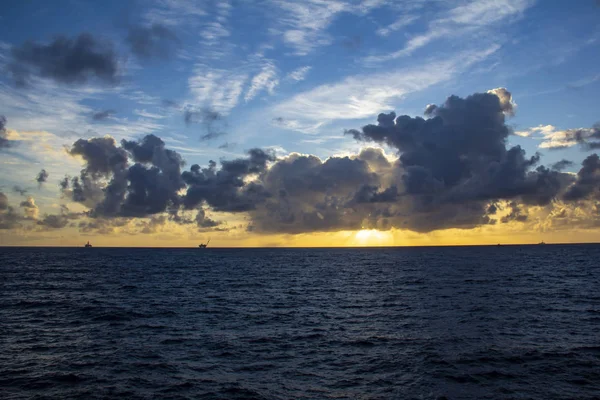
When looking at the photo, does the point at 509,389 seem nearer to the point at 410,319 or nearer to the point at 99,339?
the point at 410,319

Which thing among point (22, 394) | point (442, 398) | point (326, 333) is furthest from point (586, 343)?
point (22, 394)

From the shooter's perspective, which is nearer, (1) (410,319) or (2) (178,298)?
(1) (410,319)

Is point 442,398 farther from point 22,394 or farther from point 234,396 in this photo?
point 22,394

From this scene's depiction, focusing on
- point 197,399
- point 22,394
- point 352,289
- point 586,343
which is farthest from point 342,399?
point 352,289

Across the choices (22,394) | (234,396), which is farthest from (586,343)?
(22,394)

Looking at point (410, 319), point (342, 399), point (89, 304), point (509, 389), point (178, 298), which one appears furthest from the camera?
point (178, 298)

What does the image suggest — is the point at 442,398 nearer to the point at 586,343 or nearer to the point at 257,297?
the point at 586,343

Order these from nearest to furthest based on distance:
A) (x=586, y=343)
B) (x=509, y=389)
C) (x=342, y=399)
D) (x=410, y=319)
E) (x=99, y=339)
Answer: (x=342, y=399), (x=509, y=389), (x=586, y=343), (x=99, y=339), (x=410, y=319)

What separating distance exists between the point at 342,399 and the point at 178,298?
50.7m

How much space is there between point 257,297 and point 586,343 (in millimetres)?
48530

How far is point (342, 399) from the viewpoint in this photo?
83.4ft

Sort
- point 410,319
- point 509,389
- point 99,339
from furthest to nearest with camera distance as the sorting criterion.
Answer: point 410,319 → point 99,339 → point 509,389

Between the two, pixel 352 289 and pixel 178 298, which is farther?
pixel 352 289

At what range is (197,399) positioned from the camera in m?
25.7
